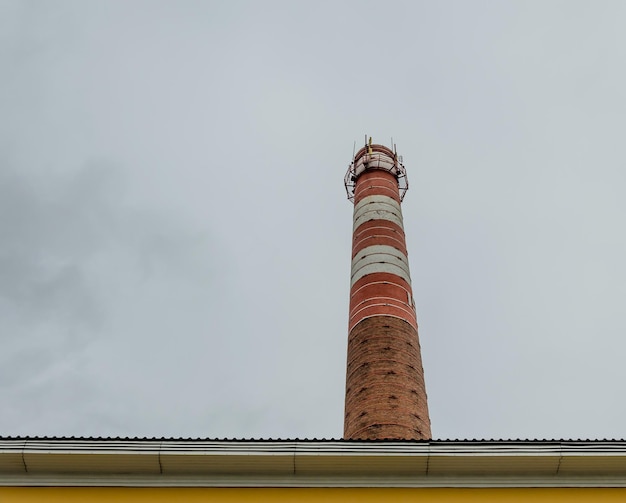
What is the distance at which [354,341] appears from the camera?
21.2 metres

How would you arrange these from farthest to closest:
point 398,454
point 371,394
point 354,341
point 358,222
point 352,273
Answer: point 358,222, point 352,273, point 354,341, point 371,394, point 398,454

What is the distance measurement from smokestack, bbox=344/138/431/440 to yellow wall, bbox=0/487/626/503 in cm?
808

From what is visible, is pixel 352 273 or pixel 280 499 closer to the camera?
pixel 280 499

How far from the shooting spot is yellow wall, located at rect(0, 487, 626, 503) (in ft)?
27.1

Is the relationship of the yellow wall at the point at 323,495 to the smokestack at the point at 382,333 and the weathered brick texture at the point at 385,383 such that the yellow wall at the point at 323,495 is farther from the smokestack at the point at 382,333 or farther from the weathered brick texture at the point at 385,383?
the weathered brick texture at the point at 385,383

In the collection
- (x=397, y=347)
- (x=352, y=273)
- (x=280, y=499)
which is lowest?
(x=280, y=499)

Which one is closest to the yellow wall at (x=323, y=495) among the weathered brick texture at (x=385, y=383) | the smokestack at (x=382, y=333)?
the smokestack at (x=382, y=333)

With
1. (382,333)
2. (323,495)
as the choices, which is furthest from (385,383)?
(323,495)

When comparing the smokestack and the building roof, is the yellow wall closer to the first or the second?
the building roof

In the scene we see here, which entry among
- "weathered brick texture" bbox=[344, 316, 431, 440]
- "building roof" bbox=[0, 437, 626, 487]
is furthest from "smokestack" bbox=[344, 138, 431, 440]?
"building roof" bbox=[0, 437, 626, 487]

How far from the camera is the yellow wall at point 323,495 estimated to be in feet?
27.1

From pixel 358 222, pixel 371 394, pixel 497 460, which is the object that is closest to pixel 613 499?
pixel 497 460

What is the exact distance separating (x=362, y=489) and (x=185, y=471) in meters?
1.89

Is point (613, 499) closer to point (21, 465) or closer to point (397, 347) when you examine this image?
point (21, 465)
